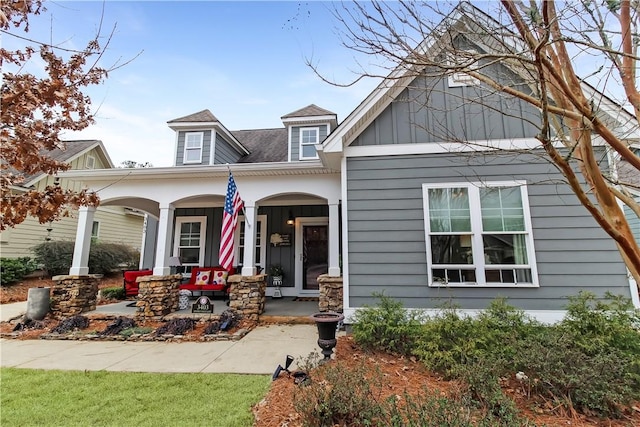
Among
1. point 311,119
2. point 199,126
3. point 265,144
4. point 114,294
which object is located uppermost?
point 265,144

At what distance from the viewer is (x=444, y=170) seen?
219 inches

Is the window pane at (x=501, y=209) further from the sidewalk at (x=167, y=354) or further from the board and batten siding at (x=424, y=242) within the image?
the sidewalk at (x=167, y=354)

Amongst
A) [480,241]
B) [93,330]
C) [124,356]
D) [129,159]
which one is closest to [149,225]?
[93,330]

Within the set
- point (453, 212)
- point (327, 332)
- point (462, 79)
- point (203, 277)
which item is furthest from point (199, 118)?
point (327, 332)

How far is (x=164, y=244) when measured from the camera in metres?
7.05

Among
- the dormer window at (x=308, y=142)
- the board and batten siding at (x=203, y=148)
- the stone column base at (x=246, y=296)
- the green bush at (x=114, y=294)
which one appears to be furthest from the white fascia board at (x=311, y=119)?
the green bush at (x=114, y=294)

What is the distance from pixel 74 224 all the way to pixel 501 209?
58.9ft

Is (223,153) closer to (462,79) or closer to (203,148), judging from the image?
(203,148)

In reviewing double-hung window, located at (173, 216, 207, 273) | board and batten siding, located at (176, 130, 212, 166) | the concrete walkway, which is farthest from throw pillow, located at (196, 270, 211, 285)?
board and batten siding, located at (176, 130, 212, 166)

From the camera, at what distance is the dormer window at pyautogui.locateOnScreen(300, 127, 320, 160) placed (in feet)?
30.6

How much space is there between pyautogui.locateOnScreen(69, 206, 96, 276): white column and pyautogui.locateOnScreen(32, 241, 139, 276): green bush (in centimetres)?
644

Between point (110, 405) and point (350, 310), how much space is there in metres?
3.56

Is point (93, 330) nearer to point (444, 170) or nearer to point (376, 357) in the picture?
point (376, 357)

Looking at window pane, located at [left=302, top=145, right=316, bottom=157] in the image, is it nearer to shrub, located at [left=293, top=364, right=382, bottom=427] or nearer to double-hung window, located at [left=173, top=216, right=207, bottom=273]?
double-hung window, located at [left=173, top=216, right=207, bottom=273]
